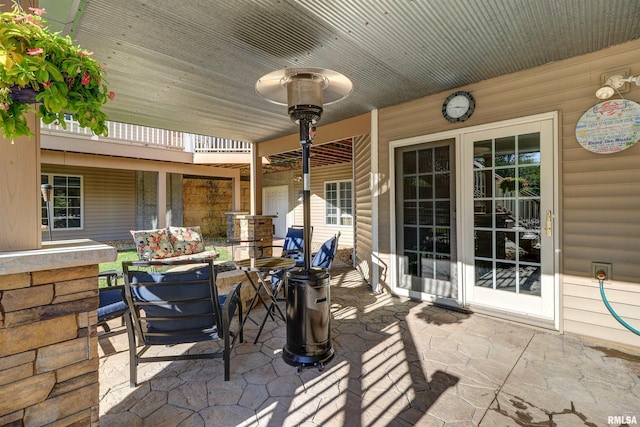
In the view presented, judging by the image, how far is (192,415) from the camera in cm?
183

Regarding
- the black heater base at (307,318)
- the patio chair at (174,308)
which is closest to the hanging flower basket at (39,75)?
the patio chair at (174,308)

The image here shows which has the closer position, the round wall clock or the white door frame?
the white door frame

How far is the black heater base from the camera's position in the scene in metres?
2.33

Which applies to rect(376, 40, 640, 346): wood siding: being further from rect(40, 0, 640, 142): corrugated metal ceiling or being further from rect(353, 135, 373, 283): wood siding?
rect(353, 135, 373, 283): wood siding

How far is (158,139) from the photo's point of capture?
28.1 ft

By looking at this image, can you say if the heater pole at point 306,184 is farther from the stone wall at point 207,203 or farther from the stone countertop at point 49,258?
the stone wall at point 207,203

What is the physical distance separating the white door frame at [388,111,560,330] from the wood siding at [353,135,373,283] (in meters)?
0.53

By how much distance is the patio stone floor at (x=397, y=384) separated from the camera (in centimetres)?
181

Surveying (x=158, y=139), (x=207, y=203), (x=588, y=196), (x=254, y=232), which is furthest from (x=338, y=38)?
(x=207, y=203)

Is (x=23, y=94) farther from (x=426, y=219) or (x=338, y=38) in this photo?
(x=426, y=219)

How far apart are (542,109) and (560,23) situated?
35.2 inches

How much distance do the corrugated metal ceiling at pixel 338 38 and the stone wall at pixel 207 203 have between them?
25.5ft

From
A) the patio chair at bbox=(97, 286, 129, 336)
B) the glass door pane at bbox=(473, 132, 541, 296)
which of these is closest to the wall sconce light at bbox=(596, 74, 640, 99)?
the glass door pane at bbox=(473, 132, 541, 296)

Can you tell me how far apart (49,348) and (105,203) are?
32.8 feet
